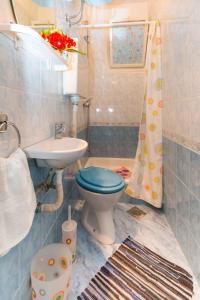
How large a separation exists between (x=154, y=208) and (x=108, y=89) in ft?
5.38

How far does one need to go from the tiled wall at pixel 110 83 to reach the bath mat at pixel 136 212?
3.92ft

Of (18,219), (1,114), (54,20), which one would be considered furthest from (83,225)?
→ (54,20)

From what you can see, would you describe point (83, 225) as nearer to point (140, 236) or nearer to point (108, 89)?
point (140, 236)

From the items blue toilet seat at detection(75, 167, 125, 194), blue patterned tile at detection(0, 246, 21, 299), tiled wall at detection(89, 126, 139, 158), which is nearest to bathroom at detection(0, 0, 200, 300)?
blue patterned tile at detection(0, 246, 21, 299)

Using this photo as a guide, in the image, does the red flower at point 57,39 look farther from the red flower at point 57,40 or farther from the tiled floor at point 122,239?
the tiled floor at point 122,239

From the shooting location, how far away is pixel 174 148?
1.46m

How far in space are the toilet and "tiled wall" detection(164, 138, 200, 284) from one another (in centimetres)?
44

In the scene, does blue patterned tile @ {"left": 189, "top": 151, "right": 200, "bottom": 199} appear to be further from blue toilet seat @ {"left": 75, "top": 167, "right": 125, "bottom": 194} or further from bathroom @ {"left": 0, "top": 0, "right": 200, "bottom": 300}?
blue toilet seat @ {"left": 75, "top": 167, "right": 125, "bottom": 194}

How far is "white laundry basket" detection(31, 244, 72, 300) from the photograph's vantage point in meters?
0.87

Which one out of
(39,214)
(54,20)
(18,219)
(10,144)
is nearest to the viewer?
(18,219)

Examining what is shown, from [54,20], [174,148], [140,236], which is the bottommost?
[140,236]

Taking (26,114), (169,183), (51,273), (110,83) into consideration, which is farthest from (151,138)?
(51,273)

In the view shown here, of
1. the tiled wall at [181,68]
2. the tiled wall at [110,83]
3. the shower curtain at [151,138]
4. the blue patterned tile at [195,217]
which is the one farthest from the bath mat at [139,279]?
the tiled wall at [110,83]

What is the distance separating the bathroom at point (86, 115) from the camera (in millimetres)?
745
